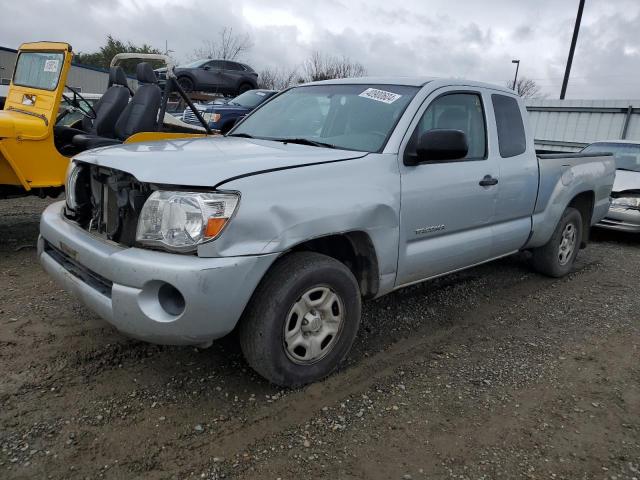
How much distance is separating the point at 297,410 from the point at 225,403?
15.4 inches

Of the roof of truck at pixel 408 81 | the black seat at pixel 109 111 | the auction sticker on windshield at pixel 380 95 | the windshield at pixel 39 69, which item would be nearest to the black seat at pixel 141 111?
the black seat at pixel 109 111

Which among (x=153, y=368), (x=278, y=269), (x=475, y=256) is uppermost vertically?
(x=278, y=269)

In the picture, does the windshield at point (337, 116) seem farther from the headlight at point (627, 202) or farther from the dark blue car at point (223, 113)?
the dark blue car at point (223, 113)

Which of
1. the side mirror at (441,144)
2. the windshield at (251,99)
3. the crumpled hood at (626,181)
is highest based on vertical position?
the side mirror at (441,144)

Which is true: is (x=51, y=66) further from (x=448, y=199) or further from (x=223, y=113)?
(x=223, y=113)

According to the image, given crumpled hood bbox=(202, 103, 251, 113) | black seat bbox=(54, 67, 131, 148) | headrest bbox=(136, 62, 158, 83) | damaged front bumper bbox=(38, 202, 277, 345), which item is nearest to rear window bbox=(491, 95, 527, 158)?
damaged front bumper bbox=(38, 202, 277, 345)

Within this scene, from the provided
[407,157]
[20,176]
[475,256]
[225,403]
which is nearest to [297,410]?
[225,403]

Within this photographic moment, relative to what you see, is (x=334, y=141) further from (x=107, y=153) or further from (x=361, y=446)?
(x=361, y=446)

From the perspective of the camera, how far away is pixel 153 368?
9.97 ft

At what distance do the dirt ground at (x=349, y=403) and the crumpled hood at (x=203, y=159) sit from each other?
120cm

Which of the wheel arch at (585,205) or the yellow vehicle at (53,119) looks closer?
the yellow vehicle at (53,119)

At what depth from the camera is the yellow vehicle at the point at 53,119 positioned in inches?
198

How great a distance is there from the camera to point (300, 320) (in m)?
2.74

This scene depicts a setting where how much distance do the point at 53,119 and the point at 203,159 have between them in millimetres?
3468
